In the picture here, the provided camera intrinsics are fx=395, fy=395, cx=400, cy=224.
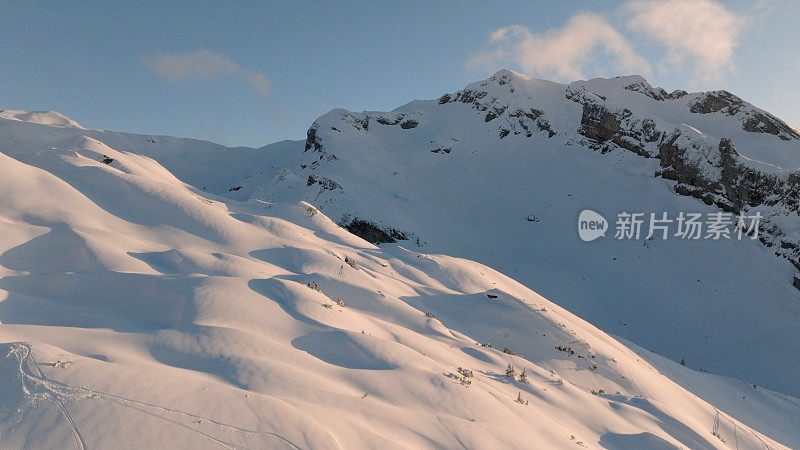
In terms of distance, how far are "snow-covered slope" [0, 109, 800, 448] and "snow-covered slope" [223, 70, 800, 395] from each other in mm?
9364

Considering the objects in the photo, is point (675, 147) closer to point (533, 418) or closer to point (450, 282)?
point (450, 282)

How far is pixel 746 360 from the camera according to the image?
20.0 m

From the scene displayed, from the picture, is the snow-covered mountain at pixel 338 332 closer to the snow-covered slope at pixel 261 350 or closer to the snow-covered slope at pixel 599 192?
the snow-covered slope at pixel 261 350

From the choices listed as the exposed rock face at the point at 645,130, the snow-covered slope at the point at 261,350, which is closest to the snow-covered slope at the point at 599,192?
the exposed rock face at the point at 645,130

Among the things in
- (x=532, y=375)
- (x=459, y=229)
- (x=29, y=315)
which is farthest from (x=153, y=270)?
(x=459, y=229)

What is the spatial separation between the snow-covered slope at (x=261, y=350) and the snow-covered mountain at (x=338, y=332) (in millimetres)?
31

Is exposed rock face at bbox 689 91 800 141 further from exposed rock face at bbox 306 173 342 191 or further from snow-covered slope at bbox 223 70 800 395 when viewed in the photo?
exposed rock face at bbox 306 173 342 191

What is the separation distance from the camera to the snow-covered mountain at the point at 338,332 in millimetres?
3820

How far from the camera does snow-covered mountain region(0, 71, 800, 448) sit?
382cm

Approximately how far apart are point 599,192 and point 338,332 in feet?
108

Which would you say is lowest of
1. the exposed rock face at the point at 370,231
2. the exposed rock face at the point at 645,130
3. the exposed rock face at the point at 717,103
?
the exposed rock face at the point at 370,231

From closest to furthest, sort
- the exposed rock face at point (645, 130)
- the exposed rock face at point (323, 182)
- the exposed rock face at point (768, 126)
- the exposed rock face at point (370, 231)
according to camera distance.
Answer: the exposed rock face at point (645, 130), the exposed rock face at point (370, 231), the exposed rock face at point (323, 182), the exposed rock face at point (768, 126)

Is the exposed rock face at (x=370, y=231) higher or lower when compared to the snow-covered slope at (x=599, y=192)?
lower

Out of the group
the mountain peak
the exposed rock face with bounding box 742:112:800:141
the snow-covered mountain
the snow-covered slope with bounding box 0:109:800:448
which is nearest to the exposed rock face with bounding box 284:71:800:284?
the exposed rock face with bounding box 742:112:800:141
